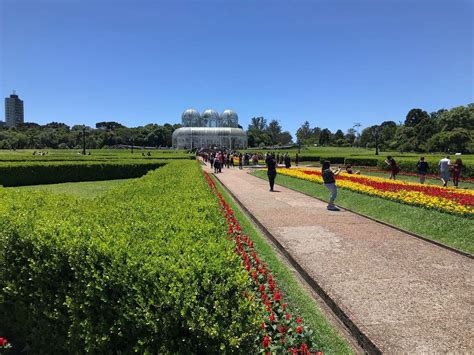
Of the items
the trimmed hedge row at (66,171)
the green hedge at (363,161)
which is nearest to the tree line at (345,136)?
the green hedge at (363,161)

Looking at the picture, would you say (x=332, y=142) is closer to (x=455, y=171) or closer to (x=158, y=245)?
(x=455, y=171)

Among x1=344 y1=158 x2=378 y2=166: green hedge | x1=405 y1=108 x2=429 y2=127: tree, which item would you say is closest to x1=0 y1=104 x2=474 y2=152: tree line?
x1=405 y1=108 x2=429 y2=127: tree

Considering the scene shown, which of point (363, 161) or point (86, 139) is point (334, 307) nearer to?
point (363, 161)

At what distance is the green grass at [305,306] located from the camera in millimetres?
3994

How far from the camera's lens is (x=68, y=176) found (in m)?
24.8

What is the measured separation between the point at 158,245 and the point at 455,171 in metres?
20.1

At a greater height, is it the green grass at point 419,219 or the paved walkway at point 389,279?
the green grass at point 419,219

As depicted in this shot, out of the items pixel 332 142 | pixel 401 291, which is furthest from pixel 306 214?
pixel 332 142

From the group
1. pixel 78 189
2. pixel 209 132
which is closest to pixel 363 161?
pixel 78 189

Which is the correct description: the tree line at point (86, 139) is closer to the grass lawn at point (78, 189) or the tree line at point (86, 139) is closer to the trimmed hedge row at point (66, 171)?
the trimmed hedge row at point (66, 171)

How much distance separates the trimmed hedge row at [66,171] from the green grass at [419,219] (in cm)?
1708

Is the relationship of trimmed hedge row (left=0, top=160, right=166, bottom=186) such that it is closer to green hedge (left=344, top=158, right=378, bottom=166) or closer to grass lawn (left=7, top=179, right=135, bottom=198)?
grass lawn (left=7, top=179, right=135, bottom=198)

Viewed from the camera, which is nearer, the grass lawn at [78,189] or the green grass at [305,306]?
the green grass at [305,306]

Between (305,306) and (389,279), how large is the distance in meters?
1.65
